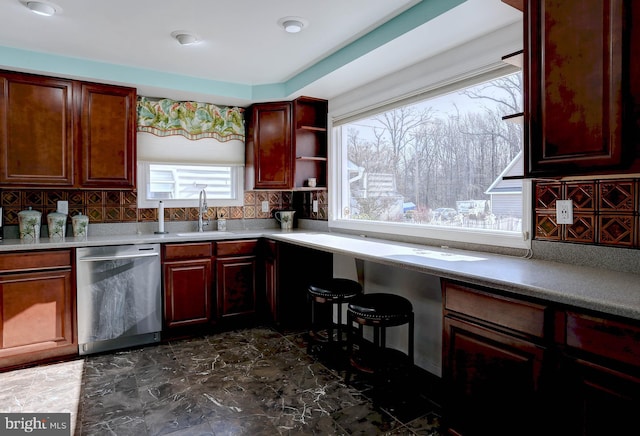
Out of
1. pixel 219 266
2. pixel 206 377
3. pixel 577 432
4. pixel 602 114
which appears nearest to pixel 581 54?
pixel 602 114

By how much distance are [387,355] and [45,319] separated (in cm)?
257

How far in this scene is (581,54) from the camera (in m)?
1.58

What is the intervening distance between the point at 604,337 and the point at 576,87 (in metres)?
0.98

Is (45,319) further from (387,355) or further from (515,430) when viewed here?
(515,430)

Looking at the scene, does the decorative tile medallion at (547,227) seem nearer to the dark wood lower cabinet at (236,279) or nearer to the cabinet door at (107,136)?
the dark wood lower cabinet at (236,279)

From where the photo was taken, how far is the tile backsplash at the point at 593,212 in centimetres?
178

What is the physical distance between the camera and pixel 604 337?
134 centimetres

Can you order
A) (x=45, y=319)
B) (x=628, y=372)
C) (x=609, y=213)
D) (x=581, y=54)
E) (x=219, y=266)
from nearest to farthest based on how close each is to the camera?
1. (x=628, y=372)
2. (x=581, y=54)
3. (x=609, y=213)
4. (x=45, y=319)
5. (x=219, y=266)

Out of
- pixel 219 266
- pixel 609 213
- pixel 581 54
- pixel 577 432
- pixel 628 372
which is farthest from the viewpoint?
pixel 219 266

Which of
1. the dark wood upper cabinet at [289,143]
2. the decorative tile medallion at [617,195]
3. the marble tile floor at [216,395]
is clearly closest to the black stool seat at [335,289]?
the marble tile floor at [216,395]

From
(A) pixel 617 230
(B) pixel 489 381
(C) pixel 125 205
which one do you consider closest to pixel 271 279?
(C) pixel 125 205

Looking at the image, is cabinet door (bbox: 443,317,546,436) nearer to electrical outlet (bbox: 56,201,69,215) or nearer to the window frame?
the window frame

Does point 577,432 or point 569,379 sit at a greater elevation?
point 569,379

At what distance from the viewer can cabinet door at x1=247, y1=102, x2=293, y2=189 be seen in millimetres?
3945
